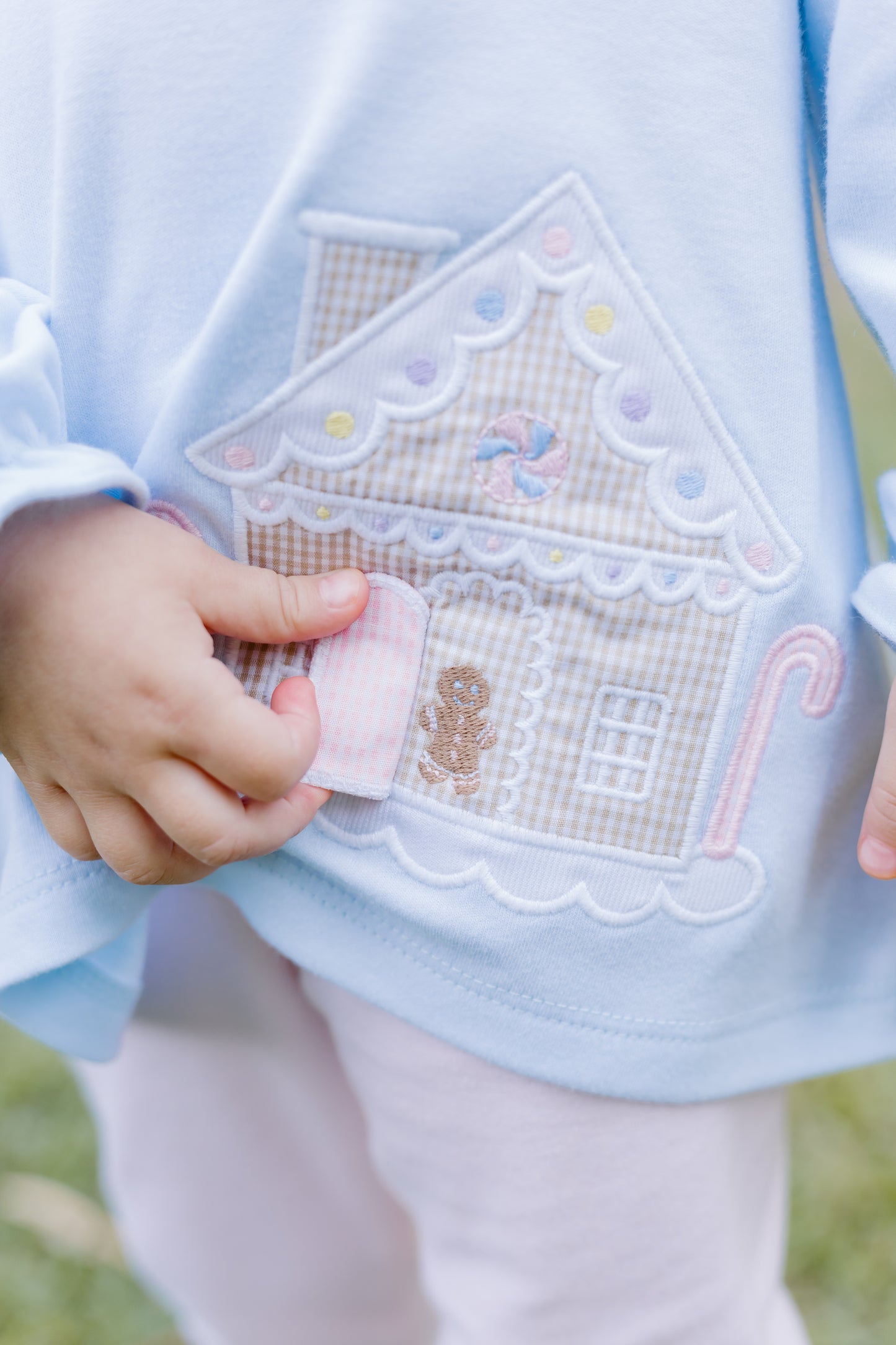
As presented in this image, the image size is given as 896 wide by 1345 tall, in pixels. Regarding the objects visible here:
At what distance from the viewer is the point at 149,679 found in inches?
A: 22.7

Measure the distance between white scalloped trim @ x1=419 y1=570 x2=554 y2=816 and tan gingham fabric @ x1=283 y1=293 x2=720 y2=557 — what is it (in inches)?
1.5

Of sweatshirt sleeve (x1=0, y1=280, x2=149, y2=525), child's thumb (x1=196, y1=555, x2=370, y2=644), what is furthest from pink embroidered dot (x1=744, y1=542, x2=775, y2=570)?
sweatshirt sleeve (x1=0, y1=280, x2=149, y2=525)

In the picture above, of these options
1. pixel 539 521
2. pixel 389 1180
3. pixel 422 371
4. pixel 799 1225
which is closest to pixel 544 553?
pixel 539 521

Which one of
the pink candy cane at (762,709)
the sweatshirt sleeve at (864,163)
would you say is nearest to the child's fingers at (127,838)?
the pink candy cane at (762,709)

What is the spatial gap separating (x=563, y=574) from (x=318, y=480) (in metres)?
0.14

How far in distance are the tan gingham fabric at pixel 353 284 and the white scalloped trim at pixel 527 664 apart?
0.14 m

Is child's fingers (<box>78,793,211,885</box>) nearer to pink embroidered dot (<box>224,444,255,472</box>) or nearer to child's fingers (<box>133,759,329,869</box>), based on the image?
child's fingers (<box>133,759,329,869</box>)

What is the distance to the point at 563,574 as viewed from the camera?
2.05ft

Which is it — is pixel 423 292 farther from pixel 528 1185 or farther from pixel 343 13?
pixel 528 1185

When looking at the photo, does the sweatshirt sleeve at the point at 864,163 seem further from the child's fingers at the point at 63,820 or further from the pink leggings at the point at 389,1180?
the child's fingers at the point at 63,820

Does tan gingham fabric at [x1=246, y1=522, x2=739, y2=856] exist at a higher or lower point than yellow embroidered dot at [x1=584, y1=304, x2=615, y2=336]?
lower

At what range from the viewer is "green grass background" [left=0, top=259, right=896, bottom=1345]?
1.27 m

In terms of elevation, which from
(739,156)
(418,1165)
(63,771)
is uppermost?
(739,156)

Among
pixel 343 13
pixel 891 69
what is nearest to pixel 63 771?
pixel 343 13
